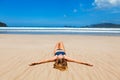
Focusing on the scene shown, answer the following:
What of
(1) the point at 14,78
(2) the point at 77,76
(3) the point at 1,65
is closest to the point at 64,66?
(2) the point at 77,76

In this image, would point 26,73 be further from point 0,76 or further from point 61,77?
point 61,77

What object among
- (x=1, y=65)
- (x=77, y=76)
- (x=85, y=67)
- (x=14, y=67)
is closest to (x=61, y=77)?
(x=77, y=76)

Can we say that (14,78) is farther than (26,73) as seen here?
No

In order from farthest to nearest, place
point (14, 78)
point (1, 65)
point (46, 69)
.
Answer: point (1, 65)
point (46, 69)
point (14, 78)

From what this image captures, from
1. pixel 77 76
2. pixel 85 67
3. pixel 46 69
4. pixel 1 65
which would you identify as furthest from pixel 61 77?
pixel 1 65

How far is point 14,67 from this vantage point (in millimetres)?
6762

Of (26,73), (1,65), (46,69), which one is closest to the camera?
(26,73)

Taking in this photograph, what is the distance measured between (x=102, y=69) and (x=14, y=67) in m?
2.92

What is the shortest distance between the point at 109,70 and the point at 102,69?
0.76ft

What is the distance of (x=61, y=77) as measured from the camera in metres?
5.65

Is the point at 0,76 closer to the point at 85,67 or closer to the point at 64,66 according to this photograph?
the point at 64,66

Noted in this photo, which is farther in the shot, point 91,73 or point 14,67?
point 14,67

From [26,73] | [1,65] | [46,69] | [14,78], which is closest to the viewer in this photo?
[14,78]

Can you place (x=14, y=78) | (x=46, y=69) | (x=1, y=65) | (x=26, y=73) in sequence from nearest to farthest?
(x=14, y=78)
(x=26, y=73)
(x=46, y=69)
(x=1, y=65)
